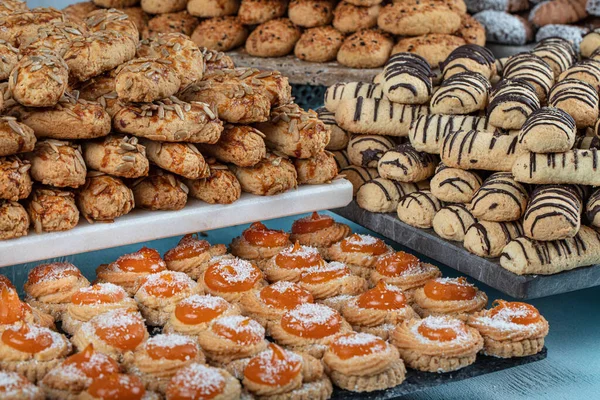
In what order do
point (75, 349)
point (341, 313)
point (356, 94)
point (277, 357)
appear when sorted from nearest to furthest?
1. point (277, 357)
2. point (75, 349)
3. point (341, 313)
4. point (356, 94)

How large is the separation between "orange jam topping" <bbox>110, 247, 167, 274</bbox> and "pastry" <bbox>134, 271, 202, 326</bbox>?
14 cm

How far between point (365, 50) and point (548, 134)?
7.47 feet

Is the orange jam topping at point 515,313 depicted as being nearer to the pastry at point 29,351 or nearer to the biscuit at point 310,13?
the pastry at point 29,351

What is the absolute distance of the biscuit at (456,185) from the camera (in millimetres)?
3354

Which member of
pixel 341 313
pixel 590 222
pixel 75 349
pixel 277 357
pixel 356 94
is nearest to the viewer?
pixel 277 357

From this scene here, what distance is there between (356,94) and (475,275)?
122 centimetres

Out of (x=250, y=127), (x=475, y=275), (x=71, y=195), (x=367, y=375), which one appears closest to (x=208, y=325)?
(x=367, y=375)

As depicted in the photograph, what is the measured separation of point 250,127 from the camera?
10.7ft

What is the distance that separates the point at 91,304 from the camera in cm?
273

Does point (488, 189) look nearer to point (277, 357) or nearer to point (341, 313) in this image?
point (341, 313)

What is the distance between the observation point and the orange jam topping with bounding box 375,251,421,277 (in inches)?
122

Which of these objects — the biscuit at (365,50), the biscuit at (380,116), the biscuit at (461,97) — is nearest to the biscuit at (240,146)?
the biscuit at (380,116)

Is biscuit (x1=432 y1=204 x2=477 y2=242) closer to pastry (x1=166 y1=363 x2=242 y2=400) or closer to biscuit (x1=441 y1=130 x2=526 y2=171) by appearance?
biscuit (x1=441 y1=130 x2=526 y2=171)

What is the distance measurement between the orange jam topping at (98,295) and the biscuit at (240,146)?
2.40ft
